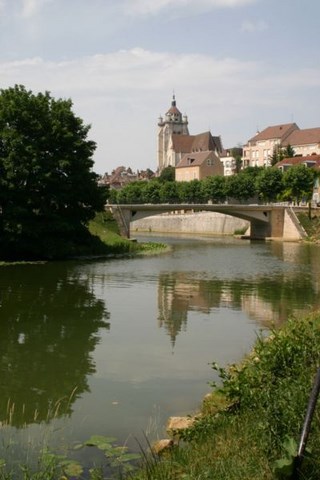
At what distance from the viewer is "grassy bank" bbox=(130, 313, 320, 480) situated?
598cm

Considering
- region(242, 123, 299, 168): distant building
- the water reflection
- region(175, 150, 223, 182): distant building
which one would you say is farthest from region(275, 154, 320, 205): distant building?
the water reflection

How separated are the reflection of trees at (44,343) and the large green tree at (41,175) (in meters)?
9.91

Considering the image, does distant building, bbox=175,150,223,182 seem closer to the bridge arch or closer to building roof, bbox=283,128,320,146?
building roof, bbox=283,128,320,146

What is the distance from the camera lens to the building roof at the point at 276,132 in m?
125

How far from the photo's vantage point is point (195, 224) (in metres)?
88.7

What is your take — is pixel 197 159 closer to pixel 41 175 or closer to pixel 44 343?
pixel 41 175

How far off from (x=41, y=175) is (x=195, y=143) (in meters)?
122

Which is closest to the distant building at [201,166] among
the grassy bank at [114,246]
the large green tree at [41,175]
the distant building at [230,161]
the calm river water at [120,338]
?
the distant building at [230,161]

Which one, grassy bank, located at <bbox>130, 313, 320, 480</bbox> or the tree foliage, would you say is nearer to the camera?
grassy bank, located at <bbox>130, 313, 320, 480</bbox>

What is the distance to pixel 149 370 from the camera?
41.9 ft

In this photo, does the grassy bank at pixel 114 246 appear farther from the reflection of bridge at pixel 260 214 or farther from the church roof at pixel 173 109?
the church roof at pixel 173 109

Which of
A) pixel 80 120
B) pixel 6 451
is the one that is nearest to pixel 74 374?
pixel 6 451

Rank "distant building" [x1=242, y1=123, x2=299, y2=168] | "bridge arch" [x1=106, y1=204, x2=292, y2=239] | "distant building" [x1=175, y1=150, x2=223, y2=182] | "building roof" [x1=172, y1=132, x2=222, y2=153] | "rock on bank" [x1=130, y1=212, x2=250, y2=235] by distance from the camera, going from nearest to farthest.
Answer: "bridge arch" [x1=106, y1=204, x2=292, y2=239] → "rock on bank" [x1=130, y1=212, x2=250, y2=235] → "distant building" [x1=242, y1=123, x2=299, y2=168] → "distant building" [x1=175, y1=150, x2=223, y2=182] → "building roof" [x1=172, y1=132, x2=222, y2=153]

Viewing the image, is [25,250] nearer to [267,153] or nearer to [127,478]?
[127,478]
